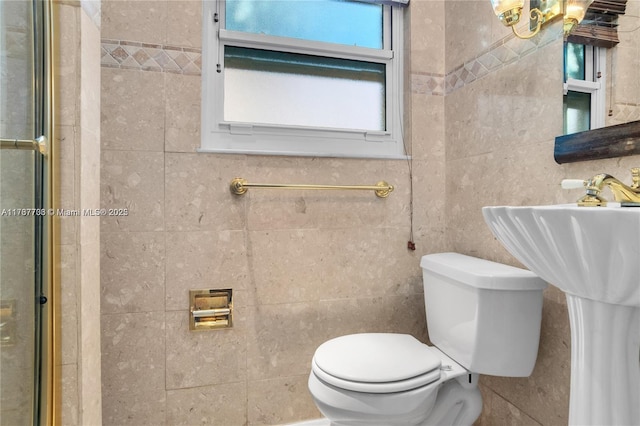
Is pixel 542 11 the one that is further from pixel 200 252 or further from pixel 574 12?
pixel 200 252

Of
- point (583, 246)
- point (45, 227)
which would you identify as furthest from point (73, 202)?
point (583, 246)

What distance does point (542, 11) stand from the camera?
127 centimetres

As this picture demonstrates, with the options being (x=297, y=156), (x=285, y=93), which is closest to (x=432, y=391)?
(x=297, y=156)

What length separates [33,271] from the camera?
3.11 feet

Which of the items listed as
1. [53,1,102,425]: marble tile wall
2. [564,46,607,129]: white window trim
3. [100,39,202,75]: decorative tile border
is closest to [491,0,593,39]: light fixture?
[564,46,607,129]: white window trim

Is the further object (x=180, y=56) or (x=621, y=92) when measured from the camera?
(x=180, y=56)

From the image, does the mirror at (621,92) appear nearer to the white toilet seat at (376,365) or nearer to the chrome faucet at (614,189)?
the chrome faucet at (614,189)

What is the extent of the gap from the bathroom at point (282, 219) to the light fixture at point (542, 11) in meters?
0.04

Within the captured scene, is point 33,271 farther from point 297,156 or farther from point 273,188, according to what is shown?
point 297,156

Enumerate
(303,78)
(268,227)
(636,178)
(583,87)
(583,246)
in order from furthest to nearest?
(303,78), (268,227), (583,87), (636,178), (583,246)

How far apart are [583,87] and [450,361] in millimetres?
947

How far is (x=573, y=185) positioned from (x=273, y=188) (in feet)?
3.26

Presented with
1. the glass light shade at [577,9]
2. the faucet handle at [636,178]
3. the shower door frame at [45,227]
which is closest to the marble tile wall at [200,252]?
the shower door frame at [45,227]

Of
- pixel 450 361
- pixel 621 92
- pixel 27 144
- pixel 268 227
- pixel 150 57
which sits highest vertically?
pixel 150 57
